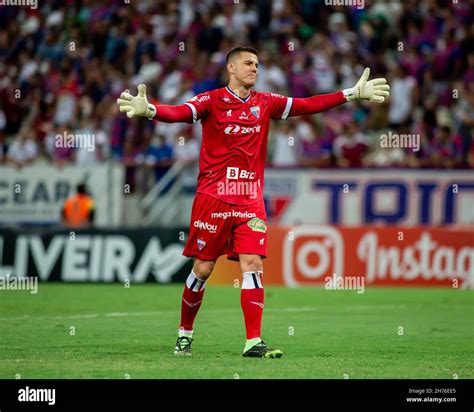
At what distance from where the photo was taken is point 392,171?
22.5 metres

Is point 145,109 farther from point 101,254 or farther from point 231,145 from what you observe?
point 101,254

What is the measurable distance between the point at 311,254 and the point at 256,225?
385 inches

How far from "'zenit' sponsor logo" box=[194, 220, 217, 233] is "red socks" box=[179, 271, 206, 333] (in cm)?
49

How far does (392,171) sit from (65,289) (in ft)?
22.1

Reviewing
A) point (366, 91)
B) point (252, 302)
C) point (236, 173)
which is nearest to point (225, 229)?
point (236, 173)

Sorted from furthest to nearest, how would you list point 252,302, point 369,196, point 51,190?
point 51,190
point 369,196
point 252,302

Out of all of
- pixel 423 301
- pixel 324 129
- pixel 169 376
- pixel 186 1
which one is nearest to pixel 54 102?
pixel 186 1

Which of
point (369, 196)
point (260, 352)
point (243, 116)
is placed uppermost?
point (243, 116)

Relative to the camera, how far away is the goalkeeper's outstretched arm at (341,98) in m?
11.7

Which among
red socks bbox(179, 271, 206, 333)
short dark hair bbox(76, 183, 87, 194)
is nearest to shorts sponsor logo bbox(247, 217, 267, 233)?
red socks bbox(179, 271, 206, 333)

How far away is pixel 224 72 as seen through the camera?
25.4 meters

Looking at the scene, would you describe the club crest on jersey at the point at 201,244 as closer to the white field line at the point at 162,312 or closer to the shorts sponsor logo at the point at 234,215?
the shorts sponsor logo at the point at 234,215

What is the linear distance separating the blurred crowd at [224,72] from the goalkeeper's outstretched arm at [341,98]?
10832mm
